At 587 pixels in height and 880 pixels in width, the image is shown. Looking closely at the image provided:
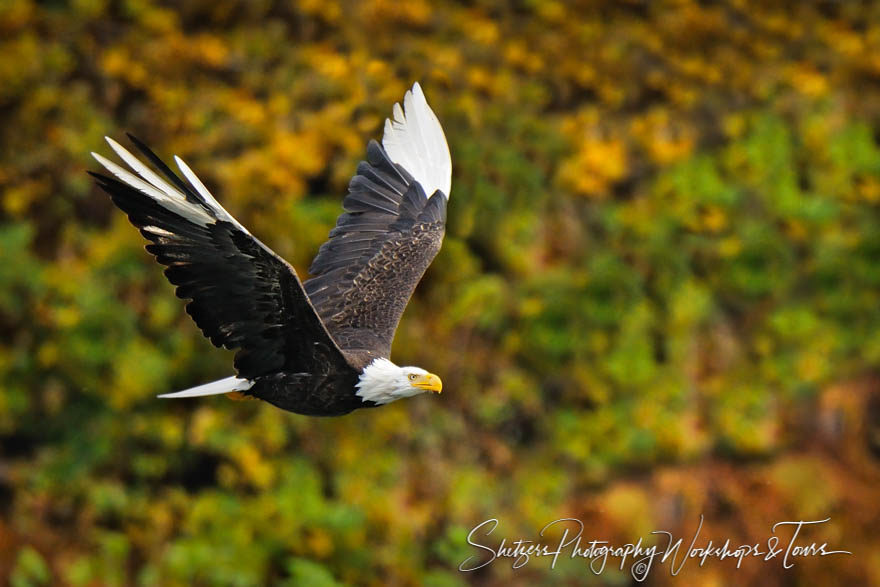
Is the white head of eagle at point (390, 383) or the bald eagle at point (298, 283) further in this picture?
the white head of eagle at point (390, 383)

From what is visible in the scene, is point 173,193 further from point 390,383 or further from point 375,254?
point 375,254

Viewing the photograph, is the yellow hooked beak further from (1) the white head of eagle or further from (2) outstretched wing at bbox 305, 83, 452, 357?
(2) outstretched wing at bbox 305, 83, 452, 357

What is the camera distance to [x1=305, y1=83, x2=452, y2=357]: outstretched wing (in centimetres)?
660

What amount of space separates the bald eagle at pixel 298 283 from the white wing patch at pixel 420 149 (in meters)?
0.14

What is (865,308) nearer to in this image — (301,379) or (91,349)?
(91,349)

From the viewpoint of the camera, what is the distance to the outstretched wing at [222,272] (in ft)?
16.6

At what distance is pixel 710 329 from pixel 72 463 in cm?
621

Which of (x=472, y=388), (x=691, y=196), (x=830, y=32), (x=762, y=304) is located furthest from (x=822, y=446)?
(x=830, y=32)

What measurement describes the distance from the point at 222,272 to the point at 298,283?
1.27ft

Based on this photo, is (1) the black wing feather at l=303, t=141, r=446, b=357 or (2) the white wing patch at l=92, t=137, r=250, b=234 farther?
(1) the black wing feather at l=303, t=141, r=446, b=357

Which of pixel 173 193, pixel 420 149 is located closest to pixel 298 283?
pixel 173 193

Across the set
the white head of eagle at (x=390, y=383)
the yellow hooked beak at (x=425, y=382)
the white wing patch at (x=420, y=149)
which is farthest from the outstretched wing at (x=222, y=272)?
the white wing patch at (x=420, y=149)
